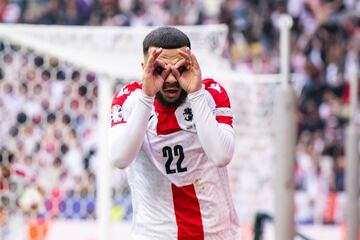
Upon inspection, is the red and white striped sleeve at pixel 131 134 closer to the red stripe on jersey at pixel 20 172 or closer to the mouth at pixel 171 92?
the mouth at pixel 171 92

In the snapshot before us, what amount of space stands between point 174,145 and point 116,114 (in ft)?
0.92

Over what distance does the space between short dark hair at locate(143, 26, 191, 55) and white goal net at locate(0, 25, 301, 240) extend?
367cm

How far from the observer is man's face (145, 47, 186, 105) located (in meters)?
4.52

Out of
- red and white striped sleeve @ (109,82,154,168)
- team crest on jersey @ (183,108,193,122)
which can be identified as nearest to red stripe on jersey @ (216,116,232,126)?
team crest on jersey @ (183,108,193,122)

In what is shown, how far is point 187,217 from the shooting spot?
4.89 m

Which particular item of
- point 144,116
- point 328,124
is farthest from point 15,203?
point 328,124

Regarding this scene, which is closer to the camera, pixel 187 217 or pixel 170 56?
pixel 170 56

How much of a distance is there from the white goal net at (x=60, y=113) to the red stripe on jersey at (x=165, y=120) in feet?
11.5

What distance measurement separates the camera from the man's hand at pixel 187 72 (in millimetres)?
4508

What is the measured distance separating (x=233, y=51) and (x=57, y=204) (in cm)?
1107

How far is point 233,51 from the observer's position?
2005cm

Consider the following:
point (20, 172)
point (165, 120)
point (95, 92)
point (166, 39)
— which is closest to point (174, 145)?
point (165, 120)

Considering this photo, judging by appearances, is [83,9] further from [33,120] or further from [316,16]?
[33,120]

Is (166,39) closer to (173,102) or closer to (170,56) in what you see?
(170,56)
